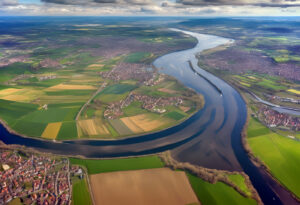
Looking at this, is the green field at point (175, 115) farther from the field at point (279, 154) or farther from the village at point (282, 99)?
the village at point (282, 99)

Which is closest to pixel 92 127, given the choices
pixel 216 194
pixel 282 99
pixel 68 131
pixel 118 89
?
pixel 68 131

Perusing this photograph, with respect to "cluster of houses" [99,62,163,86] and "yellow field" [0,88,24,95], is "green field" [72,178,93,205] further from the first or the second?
"yellow field" [0,88,24,95]

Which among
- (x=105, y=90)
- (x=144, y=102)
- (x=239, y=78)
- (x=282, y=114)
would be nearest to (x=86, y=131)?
(x=144, y=102)

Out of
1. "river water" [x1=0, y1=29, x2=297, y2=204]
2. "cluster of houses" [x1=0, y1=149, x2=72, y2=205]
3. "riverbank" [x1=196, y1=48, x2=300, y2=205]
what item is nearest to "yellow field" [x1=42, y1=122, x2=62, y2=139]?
"river water" [x1=0, y1=29, x2=297, y2=204]

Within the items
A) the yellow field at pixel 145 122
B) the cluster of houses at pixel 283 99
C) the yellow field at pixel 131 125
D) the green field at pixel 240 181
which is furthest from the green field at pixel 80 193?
the cluster of houses at pixel 283 99

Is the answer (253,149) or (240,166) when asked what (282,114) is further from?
(240,166)
